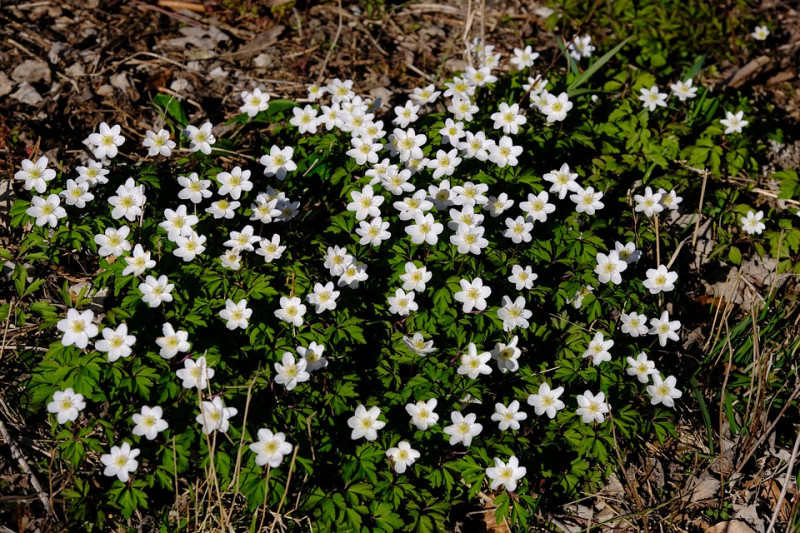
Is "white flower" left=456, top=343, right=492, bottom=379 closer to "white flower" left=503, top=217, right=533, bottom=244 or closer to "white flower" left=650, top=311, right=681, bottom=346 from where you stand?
"white flower" left=503, top=217, right=533, bottom=244

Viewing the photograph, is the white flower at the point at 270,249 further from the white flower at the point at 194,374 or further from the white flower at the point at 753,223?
the white flower at the point at 753,223

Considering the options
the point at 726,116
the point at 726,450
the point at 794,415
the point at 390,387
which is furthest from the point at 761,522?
the point at 726,116

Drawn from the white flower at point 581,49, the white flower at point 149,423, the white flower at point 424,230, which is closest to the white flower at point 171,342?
the white flower at point 149,423

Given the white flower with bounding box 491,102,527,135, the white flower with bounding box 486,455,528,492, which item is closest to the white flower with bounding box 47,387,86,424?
the white flower with bounding box 486,455,528,492

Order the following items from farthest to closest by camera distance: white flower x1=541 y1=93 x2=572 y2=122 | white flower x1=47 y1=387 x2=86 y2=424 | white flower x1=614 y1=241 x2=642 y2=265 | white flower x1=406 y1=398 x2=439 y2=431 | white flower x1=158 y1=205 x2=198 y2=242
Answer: white flower x1=541 y1=93 x2=572 y2=122 → white flower x1=614 y1=241 x2=642 y2=265 → white flower x1=158 y1=205 x2=198 y2=242 → white flower x1=406 y1=398 x2=439 y2=431 → white flower x1=47 y1=387 x2=86 y2=424

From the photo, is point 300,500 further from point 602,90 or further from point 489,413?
point 602,90

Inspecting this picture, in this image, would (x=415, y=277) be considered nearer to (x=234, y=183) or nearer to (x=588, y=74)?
(x=234, y=183)
